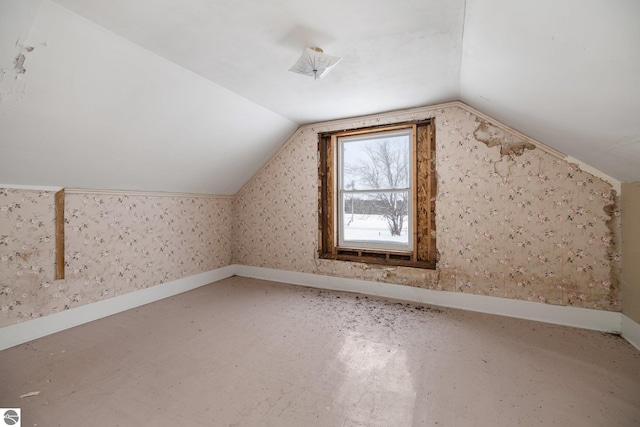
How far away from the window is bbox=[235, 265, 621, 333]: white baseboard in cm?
32

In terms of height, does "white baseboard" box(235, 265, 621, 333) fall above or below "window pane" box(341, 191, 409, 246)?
below

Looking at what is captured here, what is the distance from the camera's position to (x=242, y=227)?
4594mm

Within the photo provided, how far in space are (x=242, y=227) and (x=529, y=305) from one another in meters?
3.89

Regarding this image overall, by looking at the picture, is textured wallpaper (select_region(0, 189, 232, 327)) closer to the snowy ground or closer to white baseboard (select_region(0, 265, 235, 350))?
white baseboard (select_region(0, 265, 235, 350))

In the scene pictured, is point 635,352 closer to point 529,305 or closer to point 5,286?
point 529,305

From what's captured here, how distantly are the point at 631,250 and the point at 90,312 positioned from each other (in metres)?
5.02

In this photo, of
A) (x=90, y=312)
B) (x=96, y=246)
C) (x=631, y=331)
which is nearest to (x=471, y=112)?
(x=631, y=331)

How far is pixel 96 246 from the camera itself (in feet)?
9.56

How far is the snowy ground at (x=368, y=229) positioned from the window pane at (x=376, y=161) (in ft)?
1.38

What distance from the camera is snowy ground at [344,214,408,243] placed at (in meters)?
3.68

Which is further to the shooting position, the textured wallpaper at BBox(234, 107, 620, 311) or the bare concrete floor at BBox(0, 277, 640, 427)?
the textured wallpaper at BBox(234, 107, 620, 311)

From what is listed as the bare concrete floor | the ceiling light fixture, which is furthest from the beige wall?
the ceiling light fixture

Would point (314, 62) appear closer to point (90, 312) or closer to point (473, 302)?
point (473, 302)

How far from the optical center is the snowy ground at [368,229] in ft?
12.1
